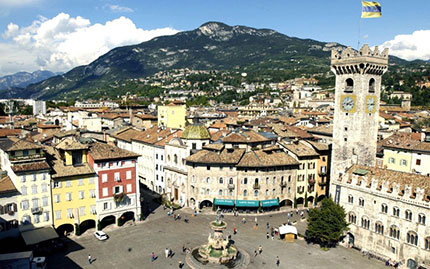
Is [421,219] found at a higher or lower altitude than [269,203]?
higher

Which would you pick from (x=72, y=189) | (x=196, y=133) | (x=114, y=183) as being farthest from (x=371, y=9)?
(x=72, y=189)

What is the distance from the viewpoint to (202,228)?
203 feet

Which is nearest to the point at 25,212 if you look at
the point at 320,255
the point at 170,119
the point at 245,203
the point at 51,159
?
the point at 51,159

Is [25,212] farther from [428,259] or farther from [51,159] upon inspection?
[428,259]

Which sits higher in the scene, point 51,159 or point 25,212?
point 51,159

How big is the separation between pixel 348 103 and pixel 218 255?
3345 centimetres

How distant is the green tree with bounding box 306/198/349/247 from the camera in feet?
176

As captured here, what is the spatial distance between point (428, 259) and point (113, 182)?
4615cm

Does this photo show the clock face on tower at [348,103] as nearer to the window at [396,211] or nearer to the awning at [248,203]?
the window at [396,211]

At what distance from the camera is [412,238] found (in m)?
47.3

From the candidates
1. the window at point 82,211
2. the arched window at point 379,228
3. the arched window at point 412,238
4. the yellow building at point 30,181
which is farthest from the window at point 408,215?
the yellow building at point 30,181

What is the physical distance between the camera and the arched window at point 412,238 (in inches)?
1844

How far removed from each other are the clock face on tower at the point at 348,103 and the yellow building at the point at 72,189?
1684 inches

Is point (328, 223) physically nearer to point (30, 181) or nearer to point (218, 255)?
point (218, 255)
